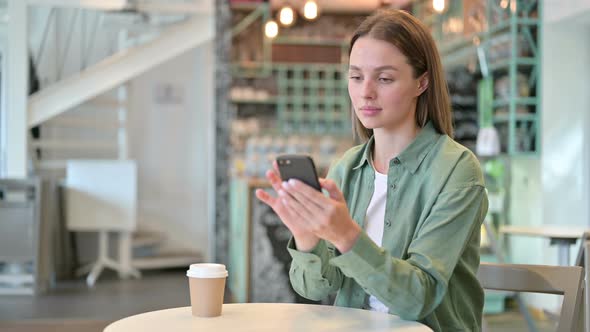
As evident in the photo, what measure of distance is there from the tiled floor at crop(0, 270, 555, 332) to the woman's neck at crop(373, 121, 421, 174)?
3977 millimetres

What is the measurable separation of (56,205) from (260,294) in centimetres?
313

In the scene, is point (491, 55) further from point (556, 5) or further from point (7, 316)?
point (7, 316)

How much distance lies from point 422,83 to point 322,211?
0.54 metres

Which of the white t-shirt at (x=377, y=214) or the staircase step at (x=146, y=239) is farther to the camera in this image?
the staircase step at (x=146, y=239)

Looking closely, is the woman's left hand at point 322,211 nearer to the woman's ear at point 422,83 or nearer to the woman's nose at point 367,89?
the woman's nose at point 367,89

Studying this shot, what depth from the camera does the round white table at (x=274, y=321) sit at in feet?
5.17

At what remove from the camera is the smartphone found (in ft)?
5.04

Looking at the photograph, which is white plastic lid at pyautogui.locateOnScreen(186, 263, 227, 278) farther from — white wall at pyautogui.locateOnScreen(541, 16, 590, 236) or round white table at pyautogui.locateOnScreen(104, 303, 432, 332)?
white wall at pyautogui.locateOnScreen(541, 16, 590, 236)

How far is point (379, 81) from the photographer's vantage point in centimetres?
184

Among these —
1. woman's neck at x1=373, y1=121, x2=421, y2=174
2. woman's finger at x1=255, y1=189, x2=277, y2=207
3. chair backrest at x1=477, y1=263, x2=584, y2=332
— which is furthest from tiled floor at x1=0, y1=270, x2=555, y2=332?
woman's finger at x1=255, y1=189, x2=277, y2=207

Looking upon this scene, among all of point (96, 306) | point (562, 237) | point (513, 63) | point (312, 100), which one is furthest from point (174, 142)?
point (562, 237)

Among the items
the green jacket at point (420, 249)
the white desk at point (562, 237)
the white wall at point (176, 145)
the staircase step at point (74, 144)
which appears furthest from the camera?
the white wall at point (176, 145)

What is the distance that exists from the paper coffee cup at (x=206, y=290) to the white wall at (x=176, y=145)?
8639mm

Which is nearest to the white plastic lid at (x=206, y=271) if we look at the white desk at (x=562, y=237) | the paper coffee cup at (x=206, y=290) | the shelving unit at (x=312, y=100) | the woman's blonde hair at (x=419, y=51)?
the paper coffee cup at (x=206, y=290)
